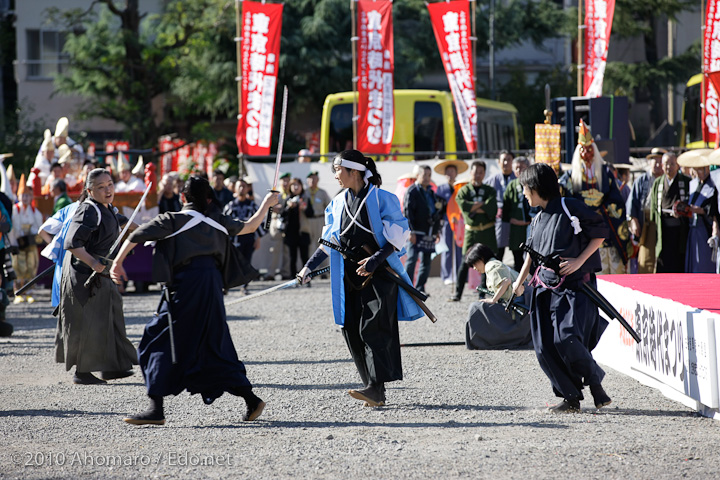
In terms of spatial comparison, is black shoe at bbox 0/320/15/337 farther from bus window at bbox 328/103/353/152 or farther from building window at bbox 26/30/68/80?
building window at bbox 26/30/68/80

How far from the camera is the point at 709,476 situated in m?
4.66

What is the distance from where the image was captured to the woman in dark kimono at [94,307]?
742cm

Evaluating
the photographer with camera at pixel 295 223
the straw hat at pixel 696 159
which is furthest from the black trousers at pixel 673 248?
the photographer with camera at pixel 295 223

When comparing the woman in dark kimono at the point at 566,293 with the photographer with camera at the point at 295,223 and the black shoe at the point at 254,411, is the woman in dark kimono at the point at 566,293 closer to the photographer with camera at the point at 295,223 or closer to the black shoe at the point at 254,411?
the black shoe at the point at 254,411

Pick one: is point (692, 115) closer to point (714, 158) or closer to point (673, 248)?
point (673, 248)

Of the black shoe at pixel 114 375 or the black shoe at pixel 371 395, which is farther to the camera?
the black shoe at pixel 114 375

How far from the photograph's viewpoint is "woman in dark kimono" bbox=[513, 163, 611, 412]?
606 centimetres

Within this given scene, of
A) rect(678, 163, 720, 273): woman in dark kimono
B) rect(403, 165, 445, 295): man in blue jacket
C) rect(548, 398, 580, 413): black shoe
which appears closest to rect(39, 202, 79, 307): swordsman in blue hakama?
rect(548, 398, 580, 413): black shoe

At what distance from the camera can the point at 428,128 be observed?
67.0 ft

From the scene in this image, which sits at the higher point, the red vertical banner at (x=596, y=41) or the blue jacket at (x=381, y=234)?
the red vertical banner at (x=596, y=41)

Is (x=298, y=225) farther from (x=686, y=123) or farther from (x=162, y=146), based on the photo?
(x=162, y=146)

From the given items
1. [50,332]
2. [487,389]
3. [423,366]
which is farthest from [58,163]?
[487,389]

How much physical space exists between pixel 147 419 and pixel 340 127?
51.8ft

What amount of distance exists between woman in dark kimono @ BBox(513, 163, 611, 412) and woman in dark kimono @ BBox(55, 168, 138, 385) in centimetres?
315
